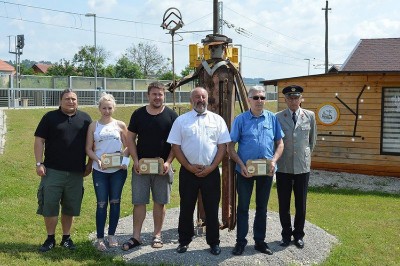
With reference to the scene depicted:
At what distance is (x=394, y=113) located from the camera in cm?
1277

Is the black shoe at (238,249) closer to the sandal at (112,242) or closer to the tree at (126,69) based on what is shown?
the sandal at (112,242)

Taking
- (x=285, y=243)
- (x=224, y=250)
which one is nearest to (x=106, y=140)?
(x=224, y=250)

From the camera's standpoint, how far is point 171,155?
5.58 metres

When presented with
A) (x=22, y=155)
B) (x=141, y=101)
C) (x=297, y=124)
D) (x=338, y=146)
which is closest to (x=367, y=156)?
(x=338, y=146)

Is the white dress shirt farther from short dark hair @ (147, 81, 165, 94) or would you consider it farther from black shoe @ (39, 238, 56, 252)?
black shoe @ (39, 238, 56, 252)

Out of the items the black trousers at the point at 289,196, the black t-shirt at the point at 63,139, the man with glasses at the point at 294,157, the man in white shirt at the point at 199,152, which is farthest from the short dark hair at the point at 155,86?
the black trousers at the point at 289,196

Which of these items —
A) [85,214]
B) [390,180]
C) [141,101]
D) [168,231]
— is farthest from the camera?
[141,101]

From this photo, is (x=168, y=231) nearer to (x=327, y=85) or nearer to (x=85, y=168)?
(x=85, y=168)

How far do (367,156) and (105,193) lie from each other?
29.7 feet

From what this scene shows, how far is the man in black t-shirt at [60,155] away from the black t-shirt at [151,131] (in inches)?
25.7

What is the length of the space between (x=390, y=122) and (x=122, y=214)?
774 cm

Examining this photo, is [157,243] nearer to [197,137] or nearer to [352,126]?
[197,137]

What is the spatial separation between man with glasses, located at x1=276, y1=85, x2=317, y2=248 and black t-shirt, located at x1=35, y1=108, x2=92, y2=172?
2286mm

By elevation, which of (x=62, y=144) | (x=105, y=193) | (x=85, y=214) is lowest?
(x=85, y=214)
